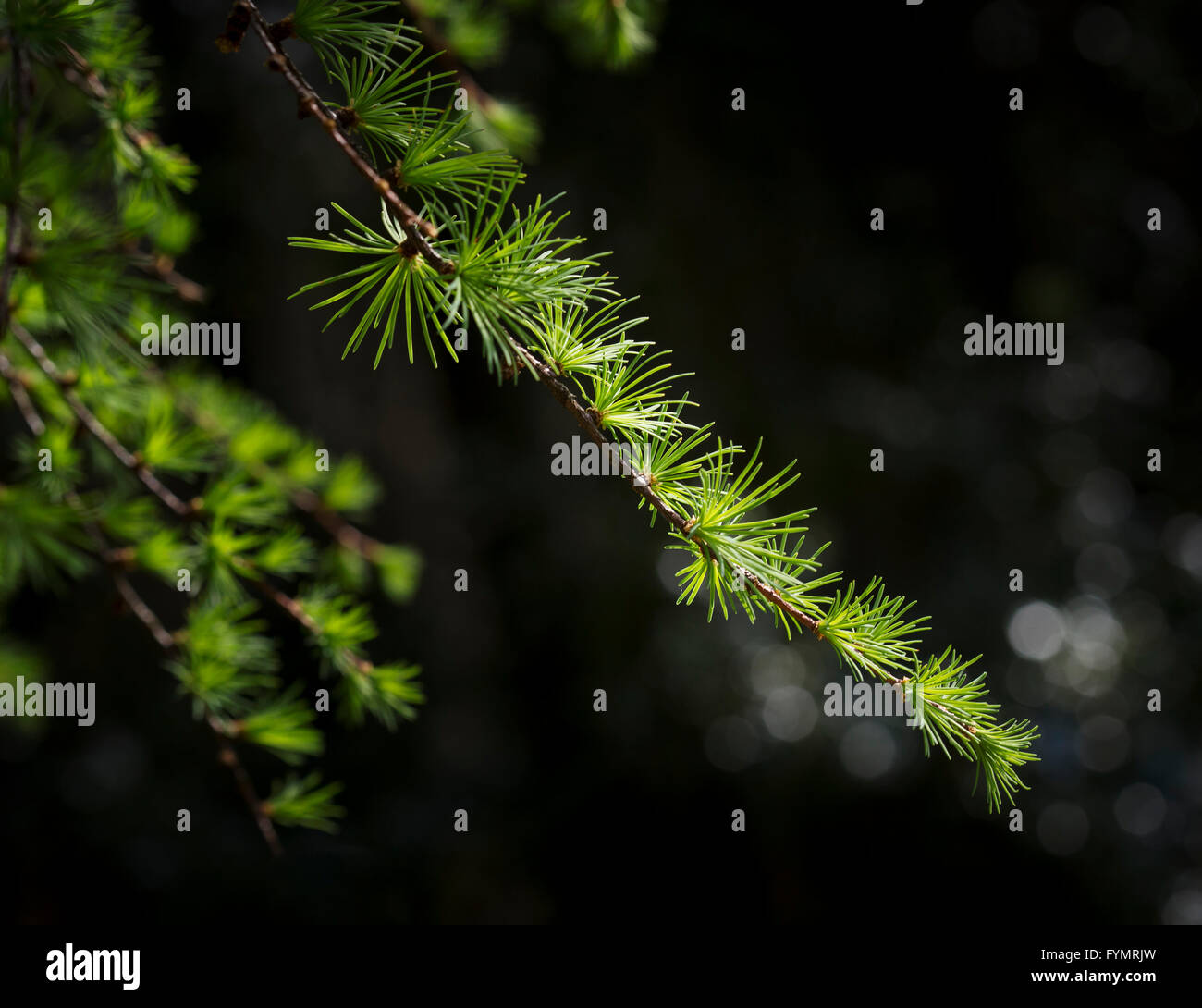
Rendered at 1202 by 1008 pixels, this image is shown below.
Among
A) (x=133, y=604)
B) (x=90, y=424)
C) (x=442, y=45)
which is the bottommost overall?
(x=133, y=604)

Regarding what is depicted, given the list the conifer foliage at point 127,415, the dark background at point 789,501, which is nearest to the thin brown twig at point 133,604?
the conifer foliage at point 127,415

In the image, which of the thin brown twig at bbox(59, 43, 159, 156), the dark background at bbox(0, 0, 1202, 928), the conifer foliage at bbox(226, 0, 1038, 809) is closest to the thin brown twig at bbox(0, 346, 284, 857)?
the thin brown twig at bbox(59, 43, 159, 156)

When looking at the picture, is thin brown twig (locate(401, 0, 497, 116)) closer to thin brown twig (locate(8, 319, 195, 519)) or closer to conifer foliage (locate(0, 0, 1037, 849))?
conifer foliage (locate(0, 0, 1037, 849))

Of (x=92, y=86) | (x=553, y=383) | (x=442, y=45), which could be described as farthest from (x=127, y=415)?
(x=553, y=383)

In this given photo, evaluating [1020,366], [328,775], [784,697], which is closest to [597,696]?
[784,697]

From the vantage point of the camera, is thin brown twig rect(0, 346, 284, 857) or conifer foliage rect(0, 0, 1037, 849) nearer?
conifer foliage rect(0, 0, 1037, 849)

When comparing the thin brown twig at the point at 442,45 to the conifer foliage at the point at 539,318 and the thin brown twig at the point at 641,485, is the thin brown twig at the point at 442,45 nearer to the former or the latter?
the conifer foliage at the point at 539,318

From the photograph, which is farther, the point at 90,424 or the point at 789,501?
the point at 789,501

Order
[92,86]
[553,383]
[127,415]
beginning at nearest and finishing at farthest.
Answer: [553,383] < [92,86] < [127,415]

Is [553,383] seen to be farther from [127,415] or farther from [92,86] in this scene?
[127,415]
